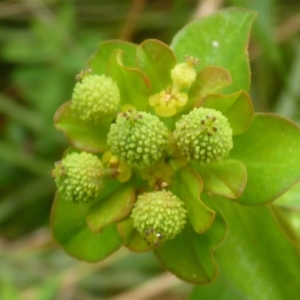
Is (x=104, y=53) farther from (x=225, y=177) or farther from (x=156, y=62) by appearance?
(x=225, y=177)

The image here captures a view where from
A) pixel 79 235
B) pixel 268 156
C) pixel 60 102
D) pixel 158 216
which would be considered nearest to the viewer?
pixel 158 216

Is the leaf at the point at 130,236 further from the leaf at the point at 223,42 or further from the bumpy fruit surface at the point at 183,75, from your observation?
the leaf at the point at 223,42

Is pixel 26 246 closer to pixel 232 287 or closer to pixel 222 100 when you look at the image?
pixel 232 287

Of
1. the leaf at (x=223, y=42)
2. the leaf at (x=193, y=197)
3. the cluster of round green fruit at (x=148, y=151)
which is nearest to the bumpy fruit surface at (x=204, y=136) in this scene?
the cluster of round green fruit at (x=148, y=151)

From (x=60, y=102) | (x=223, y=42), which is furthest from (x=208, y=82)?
(x=60, y=102)

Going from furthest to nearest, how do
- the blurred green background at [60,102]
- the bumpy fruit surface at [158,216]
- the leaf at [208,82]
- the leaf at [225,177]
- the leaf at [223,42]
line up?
the blurred green background at [60,102], the leaf at [223,42], the leaf at [208,82], the leaf at [225,177], the bumpy fruit surface at [158,216]

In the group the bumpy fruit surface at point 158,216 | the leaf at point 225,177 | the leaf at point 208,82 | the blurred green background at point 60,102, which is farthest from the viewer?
the blurred green background at point 60,102

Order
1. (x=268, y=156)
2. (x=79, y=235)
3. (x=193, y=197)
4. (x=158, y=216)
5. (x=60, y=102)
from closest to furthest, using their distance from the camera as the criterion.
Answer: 1. (x=158, y=216)
2. (x=193, y=197)
3. (x=268, y=156)
4. (x=79, y=235)
5. (x=60, y=102)
